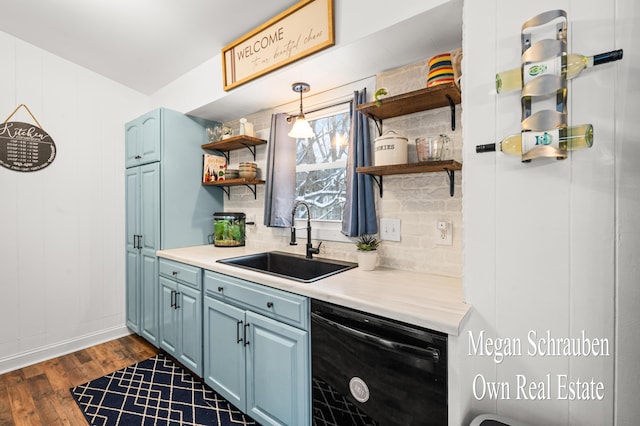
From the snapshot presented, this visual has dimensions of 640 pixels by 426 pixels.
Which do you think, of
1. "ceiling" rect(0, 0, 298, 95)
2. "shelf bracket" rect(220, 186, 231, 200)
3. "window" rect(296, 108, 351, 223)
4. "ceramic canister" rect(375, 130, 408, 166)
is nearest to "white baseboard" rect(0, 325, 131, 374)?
"shelf bracket" rect(220, 186, 231, 200)

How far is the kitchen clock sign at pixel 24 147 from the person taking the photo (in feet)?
7.82

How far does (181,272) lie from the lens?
2.26 m

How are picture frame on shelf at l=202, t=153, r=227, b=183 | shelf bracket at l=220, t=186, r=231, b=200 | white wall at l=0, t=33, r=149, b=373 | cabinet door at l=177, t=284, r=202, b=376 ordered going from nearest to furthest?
cabinet door at l=177, t=284, r=202, b=376 → white wall at l=0, t=33, r=149, b=373 → picture frame on shelf at l=202, t=153, r=227, b=183 → shelf bracket at l=220, t=186, r=231, b=200

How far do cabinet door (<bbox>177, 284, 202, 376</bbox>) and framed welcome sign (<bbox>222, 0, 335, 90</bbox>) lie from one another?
60.5 inches

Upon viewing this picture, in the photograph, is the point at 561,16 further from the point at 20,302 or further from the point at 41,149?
the point at 20,302

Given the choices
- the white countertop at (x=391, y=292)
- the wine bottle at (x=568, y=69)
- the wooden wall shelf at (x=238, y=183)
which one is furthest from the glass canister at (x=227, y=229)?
the wine bottle at (x=568, y=69)

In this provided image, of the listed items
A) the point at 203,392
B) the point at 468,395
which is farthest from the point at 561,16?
the point at 203,392

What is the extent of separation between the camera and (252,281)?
1693 millimetres

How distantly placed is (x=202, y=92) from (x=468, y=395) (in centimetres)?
267

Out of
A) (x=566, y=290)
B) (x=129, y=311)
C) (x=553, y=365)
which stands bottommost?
(x=129, y=311)

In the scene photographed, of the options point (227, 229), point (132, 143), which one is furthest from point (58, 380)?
point (132, 143)

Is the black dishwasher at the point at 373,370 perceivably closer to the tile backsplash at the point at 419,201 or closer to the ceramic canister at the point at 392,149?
the tile backsplash at the point at 419,201

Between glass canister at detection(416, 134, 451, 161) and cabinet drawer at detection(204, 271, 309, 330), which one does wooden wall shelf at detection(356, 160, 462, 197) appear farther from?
cabinet drawer at detection(204, 271, 309, 330)

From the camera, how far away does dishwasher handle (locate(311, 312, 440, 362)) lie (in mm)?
1050
